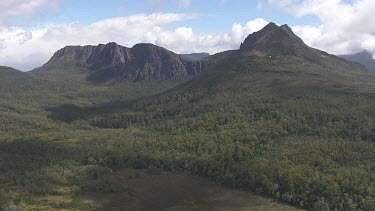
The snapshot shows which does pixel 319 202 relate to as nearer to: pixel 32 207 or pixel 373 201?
pixel 373 201

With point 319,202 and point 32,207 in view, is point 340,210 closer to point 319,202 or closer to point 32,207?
point 319,202

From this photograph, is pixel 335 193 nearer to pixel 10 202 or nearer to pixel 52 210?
pixel 52 210

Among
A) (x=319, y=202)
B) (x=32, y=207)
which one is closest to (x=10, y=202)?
(x=32, y=207)

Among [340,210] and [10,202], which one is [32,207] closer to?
[10,202]

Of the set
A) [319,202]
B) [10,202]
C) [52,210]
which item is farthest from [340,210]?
[10,202]

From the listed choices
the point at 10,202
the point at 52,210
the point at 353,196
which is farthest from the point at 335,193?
the point at 10,202

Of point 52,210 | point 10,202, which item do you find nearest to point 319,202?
point 52,210

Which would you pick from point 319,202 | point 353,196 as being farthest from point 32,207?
point 353,196
